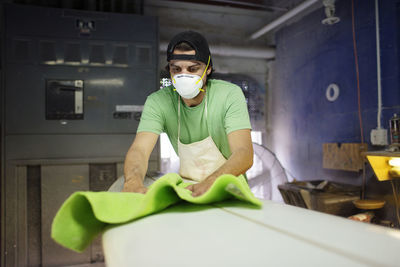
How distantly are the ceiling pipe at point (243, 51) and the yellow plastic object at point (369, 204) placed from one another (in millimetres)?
2305

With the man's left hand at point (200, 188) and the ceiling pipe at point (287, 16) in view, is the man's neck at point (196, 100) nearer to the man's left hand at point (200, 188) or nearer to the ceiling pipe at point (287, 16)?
the man's left hand at point (200, 188)

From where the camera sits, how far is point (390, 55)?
2498 millimetres

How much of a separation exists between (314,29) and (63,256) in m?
3.45

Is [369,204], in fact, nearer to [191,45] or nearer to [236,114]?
[236,114]

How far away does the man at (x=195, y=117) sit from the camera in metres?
1.41

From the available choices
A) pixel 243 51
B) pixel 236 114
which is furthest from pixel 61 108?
pixel 243 51

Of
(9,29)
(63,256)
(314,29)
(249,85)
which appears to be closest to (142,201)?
(63,256)

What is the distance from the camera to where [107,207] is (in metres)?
0.64

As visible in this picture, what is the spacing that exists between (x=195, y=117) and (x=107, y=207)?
3.30 feet

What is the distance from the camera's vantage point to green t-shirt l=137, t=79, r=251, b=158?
1485 mm

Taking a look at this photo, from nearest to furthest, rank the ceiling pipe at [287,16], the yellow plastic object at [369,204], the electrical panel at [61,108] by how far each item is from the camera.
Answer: the yellow plastic object at [369,204]
the electrical panel at [61,108]
the ceiling pipe at [287,16]

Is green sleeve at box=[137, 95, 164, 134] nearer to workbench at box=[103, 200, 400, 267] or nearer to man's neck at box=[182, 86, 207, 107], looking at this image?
man's neck at box=[182, 86, 207, 107]

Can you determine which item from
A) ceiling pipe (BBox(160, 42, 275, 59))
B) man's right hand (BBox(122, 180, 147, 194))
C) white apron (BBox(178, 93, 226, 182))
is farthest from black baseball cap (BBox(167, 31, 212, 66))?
ceiling pipe (BBox(160, 42, 275, 59))

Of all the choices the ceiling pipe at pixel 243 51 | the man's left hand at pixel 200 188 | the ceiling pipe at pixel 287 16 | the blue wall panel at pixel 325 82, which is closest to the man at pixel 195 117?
the man's left hand at pixel 200 188
